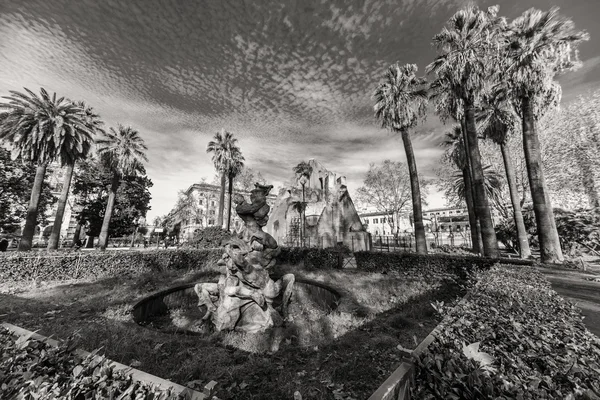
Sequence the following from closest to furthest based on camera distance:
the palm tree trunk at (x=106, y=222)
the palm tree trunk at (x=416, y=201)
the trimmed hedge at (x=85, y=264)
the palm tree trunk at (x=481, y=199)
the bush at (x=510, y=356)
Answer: the bush at (x=510, y=356), the trimmed hedge at (x=85, y=264), the palm tree trunk at (x=481, y=199), the palm tree trunk at (x=416, y=201), the palm tree trunk at (x=106, y=222)

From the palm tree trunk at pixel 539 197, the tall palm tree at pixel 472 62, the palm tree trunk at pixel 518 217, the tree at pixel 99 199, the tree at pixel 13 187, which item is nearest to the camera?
the palm tree trunk at pixel 539 197

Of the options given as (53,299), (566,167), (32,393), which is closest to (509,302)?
(32,393)

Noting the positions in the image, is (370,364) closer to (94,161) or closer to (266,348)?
(266,348)

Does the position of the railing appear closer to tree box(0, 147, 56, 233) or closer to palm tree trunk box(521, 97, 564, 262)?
palm tree trunk box(521, 97, 564, 262)

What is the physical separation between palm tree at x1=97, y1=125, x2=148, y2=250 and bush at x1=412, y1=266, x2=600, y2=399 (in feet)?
100

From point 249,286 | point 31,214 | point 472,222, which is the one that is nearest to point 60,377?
point 249,286

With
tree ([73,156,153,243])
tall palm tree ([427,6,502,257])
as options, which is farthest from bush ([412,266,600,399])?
tree ([73,156,153,243])

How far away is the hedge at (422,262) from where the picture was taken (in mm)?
10538

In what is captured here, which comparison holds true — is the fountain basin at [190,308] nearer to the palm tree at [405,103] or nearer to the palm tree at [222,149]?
the palm tree at [405,103]

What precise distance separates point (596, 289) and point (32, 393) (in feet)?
34.0

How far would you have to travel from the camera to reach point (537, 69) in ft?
42.1

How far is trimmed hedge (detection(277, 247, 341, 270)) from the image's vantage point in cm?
1514

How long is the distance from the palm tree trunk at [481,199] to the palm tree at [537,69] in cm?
235

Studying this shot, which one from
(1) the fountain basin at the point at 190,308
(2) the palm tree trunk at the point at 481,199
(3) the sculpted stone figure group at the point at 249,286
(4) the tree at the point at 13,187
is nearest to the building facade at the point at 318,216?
(2) the palm tree trunk at the point at 481,199
